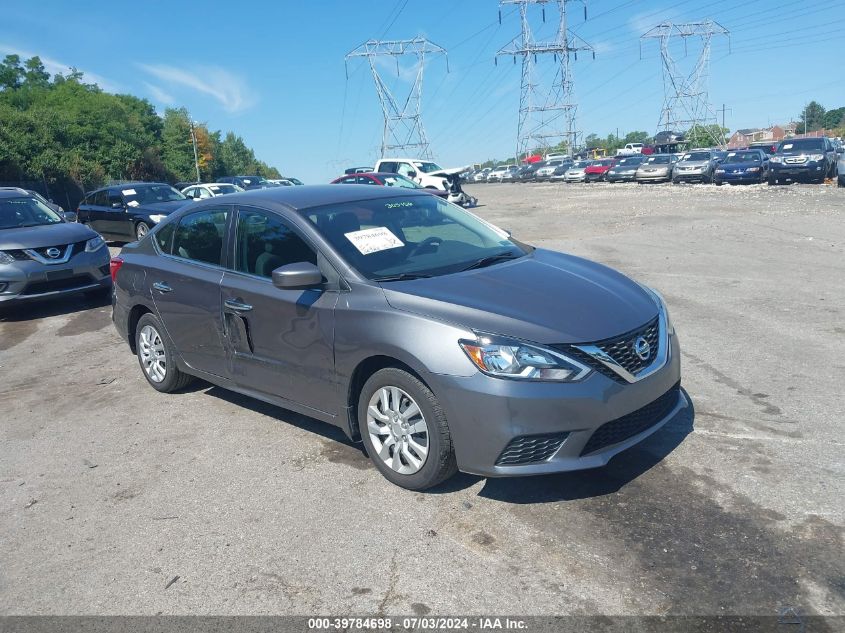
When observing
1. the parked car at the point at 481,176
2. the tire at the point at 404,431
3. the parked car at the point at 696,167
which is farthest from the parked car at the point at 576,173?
the tire at the point at 404,431

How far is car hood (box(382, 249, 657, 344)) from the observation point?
12.3 ft

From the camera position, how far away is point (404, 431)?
4.01m

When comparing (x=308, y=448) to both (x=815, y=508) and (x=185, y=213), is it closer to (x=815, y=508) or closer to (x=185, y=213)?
(x=185, y=213)

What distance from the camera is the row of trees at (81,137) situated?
36.9 m

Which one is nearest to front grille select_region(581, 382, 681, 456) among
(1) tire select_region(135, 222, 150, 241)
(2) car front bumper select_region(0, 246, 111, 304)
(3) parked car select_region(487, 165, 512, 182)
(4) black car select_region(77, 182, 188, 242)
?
(2) car front bumper select_region(0, 246, 111, 304)

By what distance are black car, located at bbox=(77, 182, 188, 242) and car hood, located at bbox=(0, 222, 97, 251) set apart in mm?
5737

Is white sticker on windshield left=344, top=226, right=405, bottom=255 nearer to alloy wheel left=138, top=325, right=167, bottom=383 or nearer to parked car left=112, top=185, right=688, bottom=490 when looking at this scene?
parked car left=112, top=185, right=688, bottom=490

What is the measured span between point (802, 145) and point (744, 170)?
7.51 ft

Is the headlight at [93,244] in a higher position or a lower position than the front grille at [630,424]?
higher

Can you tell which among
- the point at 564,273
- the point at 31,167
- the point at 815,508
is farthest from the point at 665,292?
the point at 31,167

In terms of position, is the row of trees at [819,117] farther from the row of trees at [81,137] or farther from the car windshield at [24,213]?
the car windshield at [24,213]

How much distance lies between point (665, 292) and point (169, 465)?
6.55 meters

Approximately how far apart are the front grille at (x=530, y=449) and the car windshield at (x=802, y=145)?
29906 millimetres

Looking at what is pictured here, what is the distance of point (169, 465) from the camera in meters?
4.71
